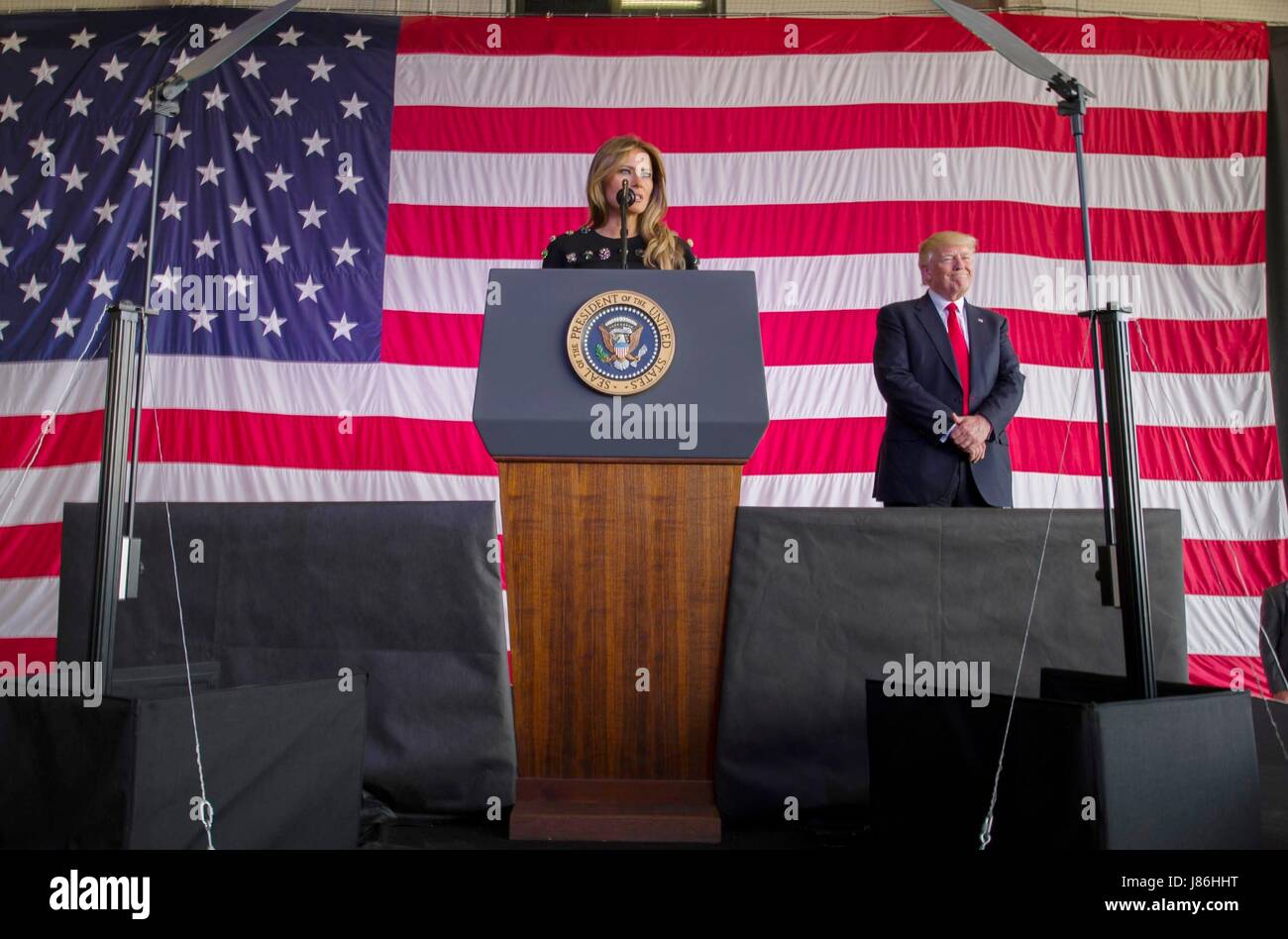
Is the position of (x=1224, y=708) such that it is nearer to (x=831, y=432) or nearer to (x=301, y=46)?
(x=831, y=432)

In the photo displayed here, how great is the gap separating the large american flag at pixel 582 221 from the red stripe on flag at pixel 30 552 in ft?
0.05

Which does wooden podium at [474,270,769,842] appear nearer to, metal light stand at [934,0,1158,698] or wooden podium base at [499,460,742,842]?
wooden podium base at [499,460,742,842]

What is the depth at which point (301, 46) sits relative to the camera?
5219 millimetres

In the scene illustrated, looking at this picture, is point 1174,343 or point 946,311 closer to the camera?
→ point 946,311

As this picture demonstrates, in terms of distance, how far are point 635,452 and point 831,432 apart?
2.98m

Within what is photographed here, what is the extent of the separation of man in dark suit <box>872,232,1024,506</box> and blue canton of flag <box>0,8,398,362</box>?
9.21ft

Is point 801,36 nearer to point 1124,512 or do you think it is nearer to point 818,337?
point 818,337

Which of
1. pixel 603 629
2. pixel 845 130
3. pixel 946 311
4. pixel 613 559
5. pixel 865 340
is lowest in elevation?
pixel 603 629

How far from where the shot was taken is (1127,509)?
1.80 m

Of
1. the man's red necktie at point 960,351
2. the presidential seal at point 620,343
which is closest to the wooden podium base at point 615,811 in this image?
the presidential seal at point 620,343

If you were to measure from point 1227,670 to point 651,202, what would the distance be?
380 cm

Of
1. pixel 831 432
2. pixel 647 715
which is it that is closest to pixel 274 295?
pixel 831 432

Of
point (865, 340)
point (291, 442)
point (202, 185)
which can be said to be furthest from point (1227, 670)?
point (202, 185)

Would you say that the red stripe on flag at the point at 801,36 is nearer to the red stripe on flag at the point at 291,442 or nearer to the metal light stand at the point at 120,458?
the red stripe on flag at the point at 291,442
